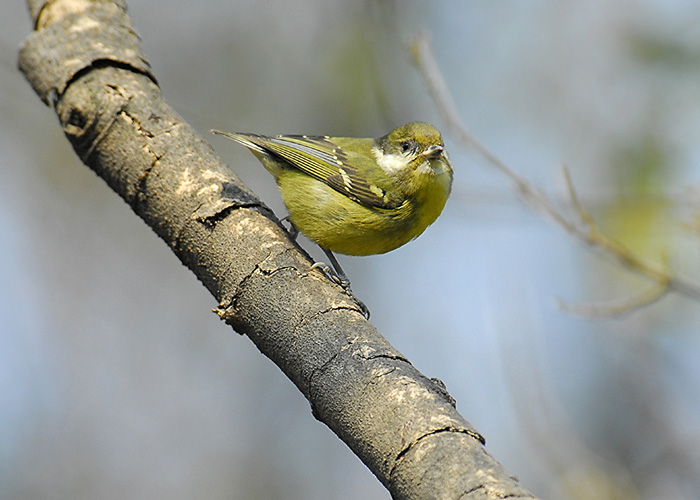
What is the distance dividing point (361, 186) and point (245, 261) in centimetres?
188

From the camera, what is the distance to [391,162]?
5.00 m

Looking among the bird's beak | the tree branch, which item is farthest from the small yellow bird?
the tree branch

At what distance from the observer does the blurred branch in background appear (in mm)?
4129

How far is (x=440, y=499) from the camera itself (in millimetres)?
1968

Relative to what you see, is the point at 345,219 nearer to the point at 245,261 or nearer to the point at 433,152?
the point at 433,152

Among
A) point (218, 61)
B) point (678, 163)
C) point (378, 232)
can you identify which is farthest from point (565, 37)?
point (378, 232)

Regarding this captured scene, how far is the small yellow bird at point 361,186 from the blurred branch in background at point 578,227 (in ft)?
1.32

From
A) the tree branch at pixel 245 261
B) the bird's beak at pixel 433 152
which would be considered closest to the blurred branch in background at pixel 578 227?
the bird's beak at pixel 433 152

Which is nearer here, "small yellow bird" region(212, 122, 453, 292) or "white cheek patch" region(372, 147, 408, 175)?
"small yellow bird" region(212, 122, 453, 292)

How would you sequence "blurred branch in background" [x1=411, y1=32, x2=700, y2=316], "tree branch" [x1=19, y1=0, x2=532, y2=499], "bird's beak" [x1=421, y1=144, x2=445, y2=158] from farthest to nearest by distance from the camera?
"bird's beak" [x1=421, y1=144, x2=445, y2=158]
"blurred branch in background" [x1=411, y1=32, x2=700, y2=316]
"tree branch" [x1=19, y1=0, x2=532, y2=499]

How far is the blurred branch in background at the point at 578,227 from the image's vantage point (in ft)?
13.5

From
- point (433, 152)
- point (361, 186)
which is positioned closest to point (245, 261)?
point (361, 186)

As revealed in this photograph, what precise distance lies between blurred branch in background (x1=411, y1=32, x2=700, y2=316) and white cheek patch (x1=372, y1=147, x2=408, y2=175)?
0.47m

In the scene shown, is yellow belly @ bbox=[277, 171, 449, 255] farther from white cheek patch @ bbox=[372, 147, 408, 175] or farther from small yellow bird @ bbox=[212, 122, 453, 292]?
white cheek patch @ bbox=[372, 147, 408, 175]
